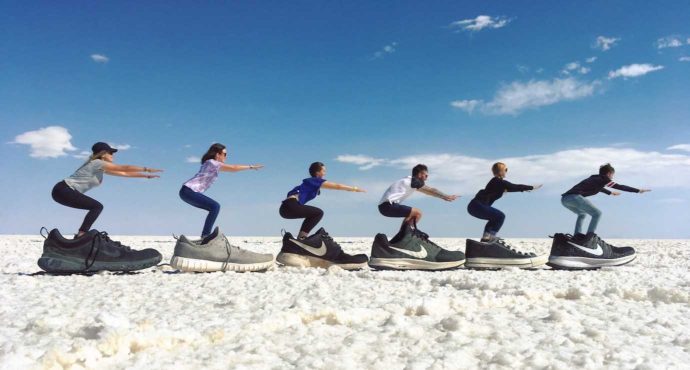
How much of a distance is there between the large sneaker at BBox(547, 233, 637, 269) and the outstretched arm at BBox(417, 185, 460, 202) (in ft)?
4.44

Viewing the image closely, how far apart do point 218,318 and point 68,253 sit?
3.16m

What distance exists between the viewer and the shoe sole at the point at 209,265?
4750 millimetres

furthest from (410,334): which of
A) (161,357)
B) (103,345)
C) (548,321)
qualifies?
(103,345)

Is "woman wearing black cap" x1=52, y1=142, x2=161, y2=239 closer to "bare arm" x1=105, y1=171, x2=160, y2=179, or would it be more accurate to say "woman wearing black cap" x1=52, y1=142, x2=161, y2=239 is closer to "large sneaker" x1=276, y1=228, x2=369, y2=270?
"bare arm" x1=105, y1=171, x2=160, y2=179

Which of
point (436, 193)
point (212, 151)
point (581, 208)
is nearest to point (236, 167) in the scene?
point (212, 151)

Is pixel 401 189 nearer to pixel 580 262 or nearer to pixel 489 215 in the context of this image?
pixel 489 215

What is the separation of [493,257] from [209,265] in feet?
10.5

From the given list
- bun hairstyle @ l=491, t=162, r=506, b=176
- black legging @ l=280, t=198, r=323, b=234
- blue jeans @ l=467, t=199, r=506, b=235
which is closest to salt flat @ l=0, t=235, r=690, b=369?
black legging @ l=280, t=198, r=323, b=234

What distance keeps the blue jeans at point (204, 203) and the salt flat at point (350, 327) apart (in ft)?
6.57

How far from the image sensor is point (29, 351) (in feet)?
6.22

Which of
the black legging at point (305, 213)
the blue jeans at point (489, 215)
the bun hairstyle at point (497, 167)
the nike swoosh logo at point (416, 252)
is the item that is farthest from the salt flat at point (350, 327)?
the bun hairstyle at point (497, 167)

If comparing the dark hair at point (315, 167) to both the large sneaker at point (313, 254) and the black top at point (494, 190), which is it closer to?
the large sneaker at point (313, 254)

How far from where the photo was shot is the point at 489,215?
6426mm

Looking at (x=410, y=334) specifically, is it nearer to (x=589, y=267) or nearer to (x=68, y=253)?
(x=68, y=253)
